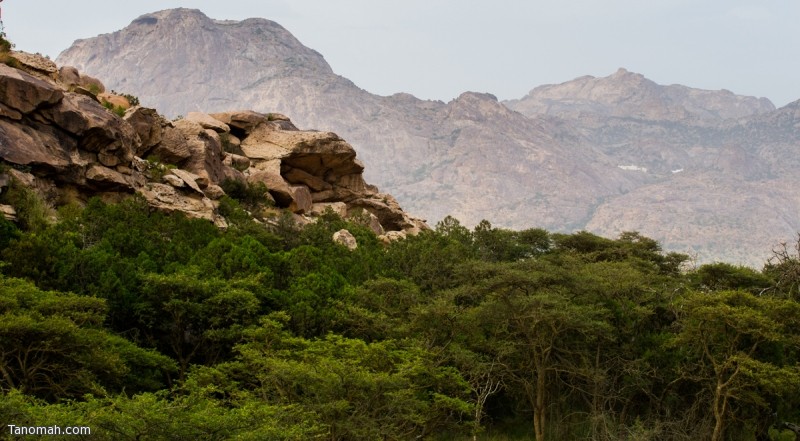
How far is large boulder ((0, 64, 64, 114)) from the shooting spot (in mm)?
37656

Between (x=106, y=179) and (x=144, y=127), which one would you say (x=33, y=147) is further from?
(x=144, y=127)

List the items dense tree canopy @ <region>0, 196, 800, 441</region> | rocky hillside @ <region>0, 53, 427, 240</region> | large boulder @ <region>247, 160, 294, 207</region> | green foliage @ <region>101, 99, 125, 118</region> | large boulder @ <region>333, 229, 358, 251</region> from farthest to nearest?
large boulder @ <region>247, 160, 294, 207</region> → large boulder @ <region>333, 229, 358, 251</region> → green foliage @ <region>101, 99, 125, 118</region> → rocky hillside @ <region>0, 53, 427, 240</region> → dense tree canopy @ <region>0, 196, 800, 441</region>

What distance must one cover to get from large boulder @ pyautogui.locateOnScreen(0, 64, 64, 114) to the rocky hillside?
0.15 feet

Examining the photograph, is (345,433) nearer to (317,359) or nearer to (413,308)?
(317,359)

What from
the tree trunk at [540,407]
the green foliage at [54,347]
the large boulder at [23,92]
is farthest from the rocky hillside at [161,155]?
the tree trunk at [540,407]

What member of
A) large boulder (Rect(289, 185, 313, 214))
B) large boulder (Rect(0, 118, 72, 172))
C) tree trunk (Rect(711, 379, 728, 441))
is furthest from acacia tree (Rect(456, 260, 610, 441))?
large boulder (Rect(289, 185, 313, 214))

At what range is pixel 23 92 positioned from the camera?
125 ft

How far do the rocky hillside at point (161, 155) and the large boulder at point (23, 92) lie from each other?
0.05 meters

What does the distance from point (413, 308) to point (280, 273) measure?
24.4 ft

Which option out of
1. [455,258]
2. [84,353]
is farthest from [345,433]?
[455,258]

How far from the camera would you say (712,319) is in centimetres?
2897

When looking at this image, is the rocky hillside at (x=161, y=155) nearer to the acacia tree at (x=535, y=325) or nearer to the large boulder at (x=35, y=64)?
the large boulder at (x=35, y=64)

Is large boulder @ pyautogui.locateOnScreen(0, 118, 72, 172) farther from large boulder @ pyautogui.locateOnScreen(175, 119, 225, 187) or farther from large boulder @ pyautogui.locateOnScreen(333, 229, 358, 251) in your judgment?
large boulder @ pyautogui.locateOnScreen(333, 229, 358, 251)

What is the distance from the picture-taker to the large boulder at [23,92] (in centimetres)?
3766
